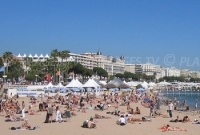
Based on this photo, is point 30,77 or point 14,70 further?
point 14,70

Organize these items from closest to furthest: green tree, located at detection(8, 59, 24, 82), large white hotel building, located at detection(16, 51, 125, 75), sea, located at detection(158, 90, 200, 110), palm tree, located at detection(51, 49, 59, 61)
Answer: sea, located at detection(158, 90, 200, 110) < green tree, located at detection(8, 59, 24, 82) < palm tree, located at detection(51, 49, 59, 61) < large white hotel building, located at detection(16, 51, 125, 75)

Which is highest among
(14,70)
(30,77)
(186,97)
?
(14,70)

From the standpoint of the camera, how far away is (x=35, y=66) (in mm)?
78375

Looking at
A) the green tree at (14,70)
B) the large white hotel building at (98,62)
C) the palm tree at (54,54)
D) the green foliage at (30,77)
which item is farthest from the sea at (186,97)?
the large white hotel building at (98,62)

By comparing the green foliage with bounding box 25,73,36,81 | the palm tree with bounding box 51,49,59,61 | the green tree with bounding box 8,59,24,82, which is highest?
the palm tree with bounding box 51,49,59,61

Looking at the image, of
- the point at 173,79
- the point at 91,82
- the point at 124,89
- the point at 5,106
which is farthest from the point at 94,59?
the point at 5,106

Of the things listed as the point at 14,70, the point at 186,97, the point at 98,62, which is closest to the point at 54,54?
the point at 14,70

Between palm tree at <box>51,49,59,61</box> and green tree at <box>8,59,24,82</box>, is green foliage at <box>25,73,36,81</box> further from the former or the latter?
palm tree at <box>51,49,59,61</box>

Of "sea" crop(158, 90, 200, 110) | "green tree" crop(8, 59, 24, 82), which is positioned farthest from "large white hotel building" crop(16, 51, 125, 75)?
"green tree" crop(8, 59, 24, 82)

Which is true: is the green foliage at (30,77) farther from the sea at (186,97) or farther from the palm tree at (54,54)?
the sea at (186,97)

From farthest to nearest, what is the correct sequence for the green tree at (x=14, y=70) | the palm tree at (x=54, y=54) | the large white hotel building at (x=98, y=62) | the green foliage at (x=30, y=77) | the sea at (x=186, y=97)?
the large white hotel building at (x=98, y=62) → the palm tree at (x=54, y=54) → the green foliage at (x=30, y=77) → the green tree at (x=14, y=70) → the sea at (x=186, y=97)

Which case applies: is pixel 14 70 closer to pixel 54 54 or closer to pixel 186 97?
pixel 54 54

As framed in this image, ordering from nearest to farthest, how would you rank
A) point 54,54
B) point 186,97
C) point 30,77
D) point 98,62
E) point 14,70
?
point 186,97 → point 30,77 → point 14,70 → point 54,54 → point 98,62

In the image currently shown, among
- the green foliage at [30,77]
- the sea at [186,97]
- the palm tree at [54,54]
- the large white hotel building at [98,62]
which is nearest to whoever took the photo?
the sea at [186,97]
